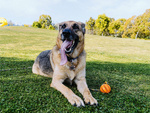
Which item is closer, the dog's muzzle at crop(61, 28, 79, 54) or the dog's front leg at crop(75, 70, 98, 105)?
the dog's front leg at crop(75, 70, 98, 105)

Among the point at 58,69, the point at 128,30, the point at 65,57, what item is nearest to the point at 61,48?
the point at 65,57

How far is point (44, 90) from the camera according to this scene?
314 cm

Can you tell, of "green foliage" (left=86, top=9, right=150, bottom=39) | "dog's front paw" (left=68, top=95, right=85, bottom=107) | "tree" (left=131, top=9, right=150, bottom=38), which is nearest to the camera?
"dog's front paw" (left=68, top=95, right=85, bottom=107)

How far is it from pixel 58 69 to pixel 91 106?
4.52 ft

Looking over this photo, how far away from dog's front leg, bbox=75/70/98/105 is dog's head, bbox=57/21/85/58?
623 mm

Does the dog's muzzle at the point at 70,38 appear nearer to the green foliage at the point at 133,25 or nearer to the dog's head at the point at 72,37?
the dog's head at the point at 72,37

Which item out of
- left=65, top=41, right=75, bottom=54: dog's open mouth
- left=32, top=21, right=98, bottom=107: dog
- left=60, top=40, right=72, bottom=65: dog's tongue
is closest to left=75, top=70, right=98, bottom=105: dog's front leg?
left=32, top=21, right=98, bottom=107: dog

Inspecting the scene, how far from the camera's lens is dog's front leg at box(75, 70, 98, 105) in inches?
103

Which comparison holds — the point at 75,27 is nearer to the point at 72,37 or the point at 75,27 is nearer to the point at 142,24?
the point at 72,37

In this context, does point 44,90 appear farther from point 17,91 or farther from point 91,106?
point 91,106

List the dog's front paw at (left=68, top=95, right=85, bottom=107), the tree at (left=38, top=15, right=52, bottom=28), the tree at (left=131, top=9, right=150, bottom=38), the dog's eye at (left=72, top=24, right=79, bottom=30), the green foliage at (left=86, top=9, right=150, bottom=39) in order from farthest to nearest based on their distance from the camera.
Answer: the tree at (left=38, top=15, right=52, bottom=28) < the green foliage at (left=86, top=9, right=150, bottom=39) < the tree at (left=131, top=9, right=150, bottom=38) < the dog's eye at (left=72, top=24, right=79, bottom=30) < the dog's front paw at (left=68, top=95, right=85, bottom=107)

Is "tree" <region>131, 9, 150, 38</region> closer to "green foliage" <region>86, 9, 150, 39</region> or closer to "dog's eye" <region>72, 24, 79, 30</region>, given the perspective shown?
"green foliage" <region>86, 9, 150, 39</region>

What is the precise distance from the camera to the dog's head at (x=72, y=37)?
3.34m

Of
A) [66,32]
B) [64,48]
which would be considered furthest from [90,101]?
[66,32]
